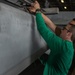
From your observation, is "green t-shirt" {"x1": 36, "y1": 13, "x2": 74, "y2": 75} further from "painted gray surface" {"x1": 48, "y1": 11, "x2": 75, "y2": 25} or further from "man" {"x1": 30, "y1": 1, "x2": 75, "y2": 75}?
"painted gray surface" {"x1": 48, "y1": 11, "x2": 75, "y2": 25}

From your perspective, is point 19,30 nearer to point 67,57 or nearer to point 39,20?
point 39,20

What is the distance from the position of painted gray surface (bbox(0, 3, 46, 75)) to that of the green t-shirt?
73 millimetres

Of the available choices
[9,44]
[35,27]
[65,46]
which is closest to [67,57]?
[65,46]

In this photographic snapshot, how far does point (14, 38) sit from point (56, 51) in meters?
0.45

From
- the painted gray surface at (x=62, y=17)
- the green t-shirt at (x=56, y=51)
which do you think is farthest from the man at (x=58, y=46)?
the painted gray surface at (x=62, y=17)

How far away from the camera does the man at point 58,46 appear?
128 cm

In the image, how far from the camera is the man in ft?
4.20

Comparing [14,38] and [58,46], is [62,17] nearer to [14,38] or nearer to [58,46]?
[58,46]

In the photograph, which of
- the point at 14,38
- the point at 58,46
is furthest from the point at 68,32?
the point at 14,38

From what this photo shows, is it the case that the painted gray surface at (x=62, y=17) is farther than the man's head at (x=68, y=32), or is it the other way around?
the painted gray surface at (x=62, y=17)

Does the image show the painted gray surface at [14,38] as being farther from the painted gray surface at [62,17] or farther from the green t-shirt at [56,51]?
the painted gray surface at [62,17]

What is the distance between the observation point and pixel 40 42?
5.23 feet

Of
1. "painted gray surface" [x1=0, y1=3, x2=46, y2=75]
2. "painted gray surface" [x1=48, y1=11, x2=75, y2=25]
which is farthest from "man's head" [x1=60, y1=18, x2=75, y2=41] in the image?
"painted gray surface" [x1=48, y1=11, x2=75, y2=25]

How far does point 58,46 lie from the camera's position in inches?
50.7
